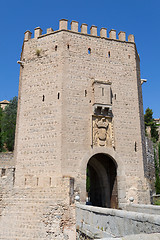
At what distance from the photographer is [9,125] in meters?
35.5

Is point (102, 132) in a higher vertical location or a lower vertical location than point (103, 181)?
higher

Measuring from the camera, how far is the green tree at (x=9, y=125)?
34000mm

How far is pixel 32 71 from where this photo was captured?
573 inches

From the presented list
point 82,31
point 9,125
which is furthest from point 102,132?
point 9,125

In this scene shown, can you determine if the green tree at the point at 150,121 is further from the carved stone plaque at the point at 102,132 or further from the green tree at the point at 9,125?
the carved stone plaque at the point at 102,132

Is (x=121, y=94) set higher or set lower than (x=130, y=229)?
higher

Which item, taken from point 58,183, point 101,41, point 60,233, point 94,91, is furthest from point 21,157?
point 101,41

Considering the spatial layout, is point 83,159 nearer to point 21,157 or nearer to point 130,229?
point 21,157

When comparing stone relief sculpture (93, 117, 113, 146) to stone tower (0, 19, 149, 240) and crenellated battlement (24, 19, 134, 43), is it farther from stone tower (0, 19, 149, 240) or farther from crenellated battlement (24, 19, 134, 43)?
crenellated battlement (24, 19, 134, 43)

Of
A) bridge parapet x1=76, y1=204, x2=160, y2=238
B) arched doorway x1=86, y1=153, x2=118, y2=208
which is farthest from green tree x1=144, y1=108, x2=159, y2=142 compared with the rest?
bridge parapet x1=76, y1=204, x2=160, y2=238

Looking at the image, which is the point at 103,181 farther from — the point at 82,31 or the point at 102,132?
the point at 82,31

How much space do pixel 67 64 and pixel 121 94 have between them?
3.72 m

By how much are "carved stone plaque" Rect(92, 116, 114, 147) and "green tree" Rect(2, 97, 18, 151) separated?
74.3ft

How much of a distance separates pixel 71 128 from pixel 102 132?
71.4 inches
